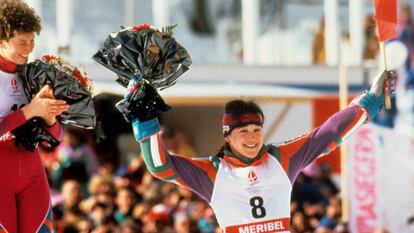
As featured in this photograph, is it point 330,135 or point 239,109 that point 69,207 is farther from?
point 330,135

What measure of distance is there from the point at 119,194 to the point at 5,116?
4424mm

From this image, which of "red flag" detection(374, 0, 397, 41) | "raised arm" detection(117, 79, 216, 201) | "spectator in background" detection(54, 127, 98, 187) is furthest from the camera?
"spectator in background" detection(54, 127, 98, 187)

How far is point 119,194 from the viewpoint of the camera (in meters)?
9.95

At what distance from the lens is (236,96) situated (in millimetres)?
11812

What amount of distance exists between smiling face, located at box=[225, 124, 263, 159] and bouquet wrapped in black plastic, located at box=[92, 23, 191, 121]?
0.49 meters

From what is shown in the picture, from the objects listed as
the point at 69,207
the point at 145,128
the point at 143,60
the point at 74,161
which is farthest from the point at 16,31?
the point at 74,161

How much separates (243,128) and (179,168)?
0.39 m

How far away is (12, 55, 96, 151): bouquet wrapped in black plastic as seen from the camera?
222 inches

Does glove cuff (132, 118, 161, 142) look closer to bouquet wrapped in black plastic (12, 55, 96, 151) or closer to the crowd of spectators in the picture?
bouquet wrapped in black plastic (12, 55, 96, 151)

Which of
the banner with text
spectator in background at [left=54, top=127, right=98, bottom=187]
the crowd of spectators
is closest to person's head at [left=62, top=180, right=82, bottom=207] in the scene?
the crowd of spectators

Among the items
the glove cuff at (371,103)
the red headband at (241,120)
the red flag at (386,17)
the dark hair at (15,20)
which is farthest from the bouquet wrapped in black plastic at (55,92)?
the red flag at (386,17)

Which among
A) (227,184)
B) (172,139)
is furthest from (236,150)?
(172,139)

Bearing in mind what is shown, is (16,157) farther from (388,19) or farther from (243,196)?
(388,19)

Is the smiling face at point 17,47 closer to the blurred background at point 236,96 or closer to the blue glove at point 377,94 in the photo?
the blue glove at point 377,94
